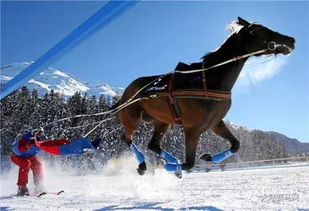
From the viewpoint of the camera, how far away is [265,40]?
5223mm

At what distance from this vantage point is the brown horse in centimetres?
527

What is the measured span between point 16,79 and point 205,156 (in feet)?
10.6

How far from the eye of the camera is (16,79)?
496 cm

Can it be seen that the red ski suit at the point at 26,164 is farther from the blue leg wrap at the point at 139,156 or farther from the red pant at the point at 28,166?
the blue leg wrap at the point at 139,156

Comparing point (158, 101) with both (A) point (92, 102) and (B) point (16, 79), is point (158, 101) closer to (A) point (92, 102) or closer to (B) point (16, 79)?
(B) point (16, 79)

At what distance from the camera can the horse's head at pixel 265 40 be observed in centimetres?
510

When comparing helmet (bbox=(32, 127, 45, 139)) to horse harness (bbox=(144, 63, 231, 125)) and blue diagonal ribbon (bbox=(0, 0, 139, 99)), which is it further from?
blue diagonal ribbon (bbox=(0, 0, 139, 99))

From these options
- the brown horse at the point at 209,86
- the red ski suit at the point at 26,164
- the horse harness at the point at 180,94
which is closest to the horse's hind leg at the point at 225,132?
the brown horse at the point at 209,86

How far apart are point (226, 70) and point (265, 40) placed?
0.70m

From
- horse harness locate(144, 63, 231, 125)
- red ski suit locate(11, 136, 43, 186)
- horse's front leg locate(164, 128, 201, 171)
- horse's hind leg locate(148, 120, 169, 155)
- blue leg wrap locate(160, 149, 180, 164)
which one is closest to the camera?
horse harness locate(144, 63, 231, 125)

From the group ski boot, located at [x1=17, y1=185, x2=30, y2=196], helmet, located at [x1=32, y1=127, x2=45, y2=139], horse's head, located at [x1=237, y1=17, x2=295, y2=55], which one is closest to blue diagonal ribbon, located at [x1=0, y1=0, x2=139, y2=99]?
horse's head, located at [x1=237, y1=17, x2=295, y2=55]

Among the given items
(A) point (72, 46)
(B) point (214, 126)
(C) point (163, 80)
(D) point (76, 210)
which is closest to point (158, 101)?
(C) point (163, 80)

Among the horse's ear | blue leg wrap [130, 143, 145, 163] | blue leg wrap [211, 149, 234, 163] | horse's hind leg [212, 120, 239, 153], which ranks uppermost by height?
the horse's ear

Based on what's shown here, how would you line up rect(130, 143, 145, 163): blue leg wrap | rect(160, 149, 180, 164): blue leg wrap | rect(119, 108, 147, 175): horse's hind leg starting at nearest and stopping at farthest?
rect(160, 149, 180, 164): blue leg wrap < rect(119, 108, 147, 175): horse's hind leg < rect(130, 143, 145, 163): blue leg wrap
